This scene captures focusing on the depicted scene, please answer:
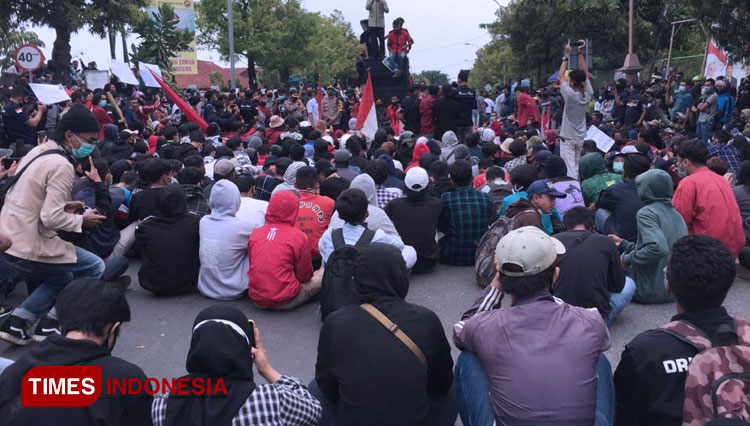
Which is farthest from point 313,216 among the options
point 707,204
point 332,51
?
point 332,51

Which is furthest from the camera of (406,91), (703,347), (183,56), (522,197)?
(183,56)

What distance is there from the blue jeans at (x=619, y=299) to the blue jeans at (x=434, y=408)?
2.21m

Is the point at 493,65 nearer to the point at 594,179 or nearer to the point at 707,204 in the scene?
the point at 594,179

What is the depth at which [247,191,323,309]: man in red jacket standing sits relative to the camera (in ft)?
19.0

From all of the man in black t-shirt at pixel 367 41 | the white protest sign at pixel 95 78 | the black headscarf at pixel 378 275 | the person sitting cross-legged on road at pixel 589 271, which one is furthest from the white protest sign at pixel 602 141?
the white protest sign at pixel 95 78

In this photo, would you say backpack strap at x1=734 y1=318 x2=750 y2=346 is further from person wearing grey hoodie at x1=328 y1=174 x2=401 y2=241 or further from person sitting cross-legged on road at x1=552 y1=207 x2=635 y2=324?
person wearing grey hoodie at x1=328 y1=174 x2=401 y2=241

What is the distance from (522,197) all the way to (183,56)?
4337 cm

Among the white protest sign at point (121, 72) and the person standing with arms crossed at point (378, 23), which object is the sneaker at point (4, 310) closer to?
the white protest sign at point (121, 72)

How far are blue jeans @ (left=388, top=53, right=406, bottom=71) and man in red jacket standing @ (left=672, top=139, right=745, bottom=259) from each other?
13.3 m

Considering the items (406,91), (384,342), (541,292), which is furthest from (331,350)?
(406,91)

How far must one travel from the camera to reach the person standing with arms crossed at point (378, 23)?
63.9ft

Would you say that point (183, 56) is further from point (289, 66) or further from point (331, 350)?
point (331, 350)

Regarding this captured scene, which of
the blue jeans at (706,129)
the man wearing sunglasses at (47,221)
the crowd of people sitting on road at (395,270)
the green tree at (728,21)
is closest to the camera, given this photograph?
the crowd of people sitting on road at (395,270)

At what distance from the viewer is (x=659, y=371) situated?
2.79 metres
